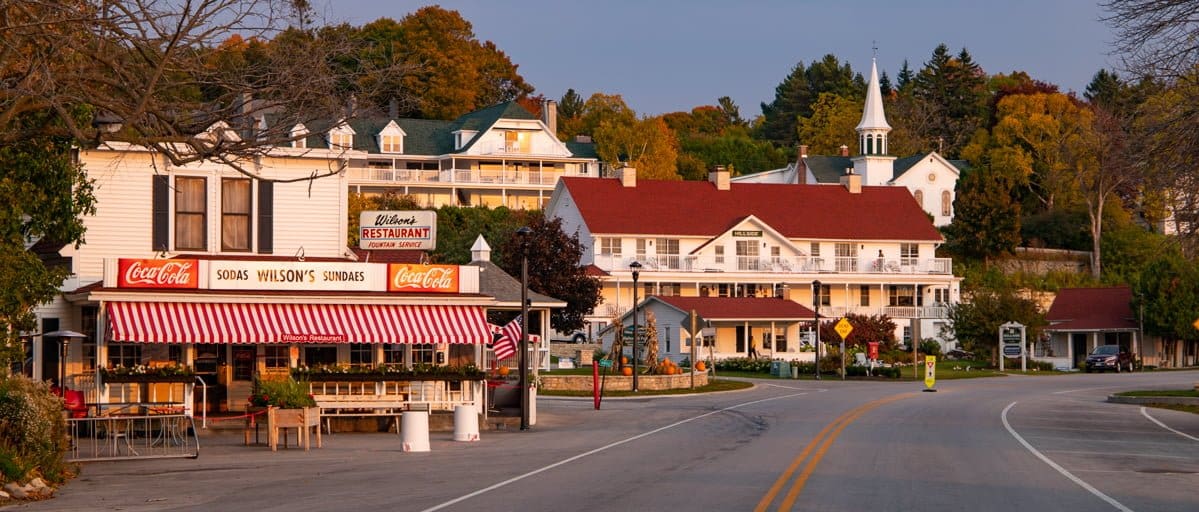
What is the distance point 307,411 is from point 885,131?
92267mm

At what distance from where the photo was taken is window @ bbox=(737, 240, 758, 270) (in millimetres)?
88375

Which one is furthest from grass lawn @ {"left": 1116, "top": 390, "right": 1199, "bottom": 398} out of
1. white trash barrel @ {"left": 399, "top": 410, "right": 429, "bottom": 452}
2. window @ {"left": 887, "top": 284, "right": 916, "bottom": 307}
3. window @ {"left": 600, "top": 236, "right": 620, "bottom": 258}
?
window @ {"left": 887, "top": 284, "right": 916, "bottom": 307}

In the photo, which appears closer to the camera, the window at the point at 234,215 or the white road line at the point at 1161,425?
the white road line at the point at 1161,425

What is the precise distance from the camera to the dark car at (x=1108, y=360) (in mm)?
78188

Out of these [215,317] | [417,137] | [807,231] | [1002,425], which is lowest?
[1002,425]

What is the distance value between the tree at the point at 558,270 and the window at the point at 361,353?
1438 inches

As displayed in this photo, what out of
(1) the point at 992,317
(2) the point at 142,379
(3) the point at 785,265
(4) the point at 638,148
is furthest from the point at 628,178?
(2) the point at 142,379

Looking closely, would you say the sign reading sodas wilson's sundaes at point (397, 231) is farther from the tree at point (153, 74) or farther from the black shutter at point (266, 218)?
the tree at point (153, 74)

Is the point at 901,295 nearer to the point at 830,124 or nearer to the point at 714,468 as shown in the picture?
the point at 830,124

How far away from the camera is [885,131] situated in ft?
376

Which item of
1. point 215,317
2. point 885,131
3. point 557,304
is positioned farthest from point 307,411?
point 885,131

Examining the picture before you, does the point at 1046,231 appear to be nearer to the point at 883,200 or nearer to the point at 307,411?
the point at 883,200

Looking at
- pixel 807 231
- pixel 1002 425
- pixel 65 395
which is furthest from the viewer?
pixel 807 231

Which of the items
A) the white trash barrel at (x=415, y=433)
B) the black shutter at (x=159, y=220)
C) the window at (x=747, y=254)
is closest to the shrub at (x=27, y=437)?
the white trash barrel at (x=415, y=433)
